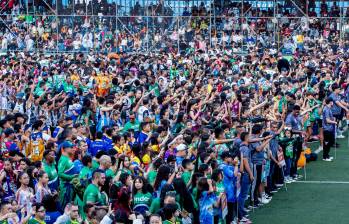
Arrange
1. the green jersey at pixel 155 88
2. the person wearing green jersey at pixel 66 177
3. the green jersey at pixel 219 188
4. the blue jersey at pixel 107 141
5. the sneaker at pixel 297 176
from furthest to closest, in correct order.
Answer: the green jersey at pixel 155 88 < the sneaker at pixel 297 176 < the blue jersey at pixel 107 141 < the person wearing green jersey at pixel 66 177 < the green jersey at pixel 219 188

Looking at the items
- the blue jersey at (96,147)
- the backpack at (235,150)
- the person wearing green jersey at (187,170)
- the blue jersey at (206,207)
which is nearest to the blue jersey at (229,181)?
the backpack at (235,150)

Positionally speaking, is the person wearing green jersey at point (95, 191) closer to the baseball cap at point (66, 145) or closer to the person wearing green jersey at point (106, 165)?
the person wearing green jersey at point (106, 165)

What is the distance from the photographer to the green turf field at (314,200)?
1523cm

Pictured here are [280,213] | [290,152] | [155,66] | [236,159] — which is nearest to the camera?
[236,159]

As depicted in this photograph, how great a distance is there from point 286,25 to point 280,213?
2231 cm

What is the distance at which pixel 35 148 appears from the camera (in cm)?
1537

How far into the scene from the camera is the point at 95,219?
35.0ft

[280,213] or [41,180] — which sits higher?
[41,180]

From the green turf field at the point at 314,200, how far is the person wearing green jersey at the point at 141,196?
3.56 meters

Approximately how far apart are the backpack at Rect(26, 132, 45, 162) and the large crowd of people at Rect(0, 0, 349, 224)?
2 cm

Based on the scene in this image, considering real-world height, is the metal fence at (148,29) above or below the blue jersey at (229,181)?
above

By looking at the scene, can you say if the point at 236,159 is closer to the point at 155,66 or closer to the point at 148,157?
the point at 148,157

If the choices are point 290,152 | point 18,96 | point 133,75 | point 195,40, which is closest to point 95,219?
point 290,152

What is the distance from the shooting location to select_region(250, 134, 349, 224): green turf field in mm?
15227
